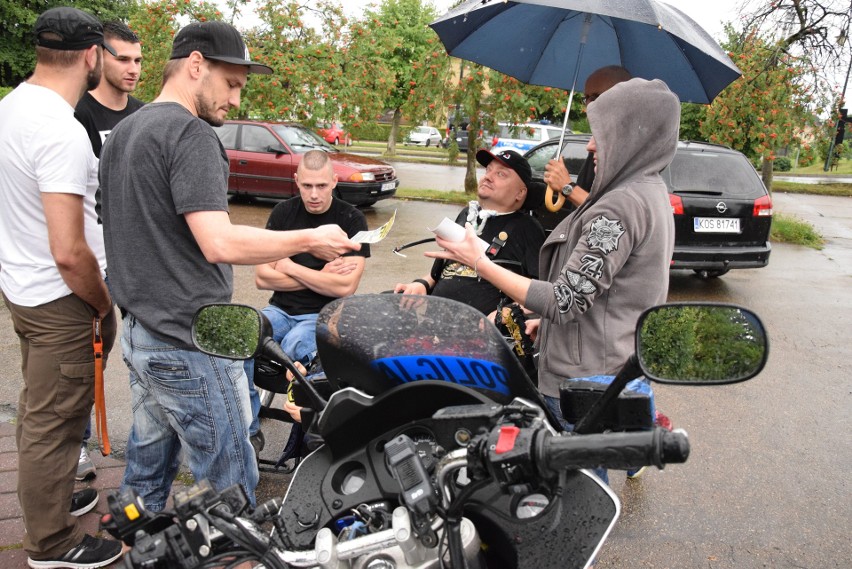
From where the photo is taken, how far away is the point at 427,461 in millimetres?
1482

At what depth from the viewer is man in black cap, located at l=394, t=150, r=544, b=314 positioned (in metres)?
3.59

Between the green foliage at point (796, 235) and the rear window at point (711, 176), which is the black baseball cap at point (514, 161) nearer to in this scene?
the rear window at point (711, 176)

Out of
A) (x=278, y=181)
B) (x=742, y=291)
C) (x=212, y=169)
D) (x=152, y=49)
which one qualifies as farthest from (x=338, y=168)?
(x=212, y=169)

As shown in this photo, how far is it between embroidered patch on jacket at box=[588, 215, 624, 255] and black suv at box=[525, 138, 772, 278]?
579cm

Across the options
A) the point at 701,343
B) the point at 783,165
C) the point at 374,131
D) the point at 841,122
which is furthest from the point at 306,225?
the point at 783,165

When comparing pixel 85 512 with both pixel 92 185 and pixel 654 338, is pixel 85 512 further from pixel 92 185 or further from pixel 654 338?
pixel 654 338

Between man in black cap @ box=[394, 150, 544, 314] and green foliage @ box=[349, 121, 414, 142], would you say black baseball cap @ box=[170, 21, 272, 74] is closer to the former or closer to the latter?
man in black cap @ box=[394, 150, 544, 314]

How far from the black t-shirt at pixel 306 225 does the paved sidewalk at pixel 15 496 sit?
1.26m

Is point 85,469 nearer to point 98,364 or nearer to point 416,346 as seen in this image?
point 98,364

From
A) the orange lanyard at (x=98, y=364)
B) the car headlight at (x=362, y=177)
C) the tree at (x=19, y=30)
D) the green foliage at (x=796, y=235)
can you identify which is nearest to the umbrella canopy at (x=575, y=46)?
the orange lanyard at (x=98, y=364)

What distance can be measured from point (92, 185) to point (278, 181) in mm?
9874

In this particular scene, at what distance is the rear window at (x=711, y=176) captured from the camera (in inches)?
316

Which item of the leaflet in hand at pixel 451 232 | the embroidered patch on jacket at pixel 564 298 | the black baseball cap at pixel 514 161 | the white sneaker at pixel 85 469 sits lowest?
the white sneaker at pixel 85 469

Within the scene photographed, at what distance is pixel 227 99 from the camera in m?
2.44
